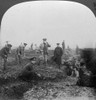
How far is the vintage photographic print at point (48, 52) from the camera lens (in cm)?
309

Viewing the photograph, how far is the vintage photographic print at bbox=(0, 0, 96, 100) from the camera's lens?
3.09m

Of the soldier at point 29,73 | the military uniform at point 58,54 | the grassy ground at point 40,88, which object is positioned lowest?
the grassy ground at point 40,88

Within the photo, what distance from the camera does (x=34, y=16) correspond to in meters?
3.15

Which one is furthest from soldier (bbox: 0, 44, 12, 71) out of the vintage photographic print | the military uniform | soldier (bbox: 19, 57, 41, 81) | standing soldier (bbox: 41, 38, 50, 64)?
the military uniform

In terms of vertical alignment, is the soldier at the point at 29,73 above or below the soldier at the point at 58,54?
below

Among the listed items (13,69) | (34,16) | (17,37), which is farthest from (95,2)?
(13,69)

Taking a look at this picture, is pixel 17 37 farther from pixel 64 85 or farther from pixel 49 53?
pixel 64 85

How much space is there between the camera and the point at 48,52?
123 inches

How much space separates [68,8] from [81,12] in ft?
0.48

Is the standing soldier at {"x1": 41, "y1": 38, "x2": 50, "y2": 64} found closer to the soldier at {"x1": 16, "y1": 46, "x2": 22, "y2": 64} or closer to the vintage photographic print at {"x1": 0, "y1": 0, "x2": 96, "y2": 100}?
the vintage photographic print at {"x1": 0, "y1": 0, "x2": 96, "y2": 100}

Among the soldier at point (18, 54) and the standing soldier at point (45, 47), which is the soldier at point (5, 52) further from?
the standing soldier at point (45, 47)

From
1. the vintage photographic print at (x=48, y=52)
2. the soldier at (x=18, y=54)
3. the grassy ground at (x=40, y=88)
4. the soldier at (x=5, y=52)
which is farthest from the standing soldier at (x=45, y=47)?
the soldier at (x=5, y=52)

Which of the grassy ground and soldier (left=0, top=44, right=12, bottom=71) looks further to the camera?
soldier (left=0, top=44, right=12, bottom=71)

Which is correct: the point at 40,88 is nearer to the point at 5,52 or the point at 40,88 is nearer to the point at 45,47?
the point at 45,47
